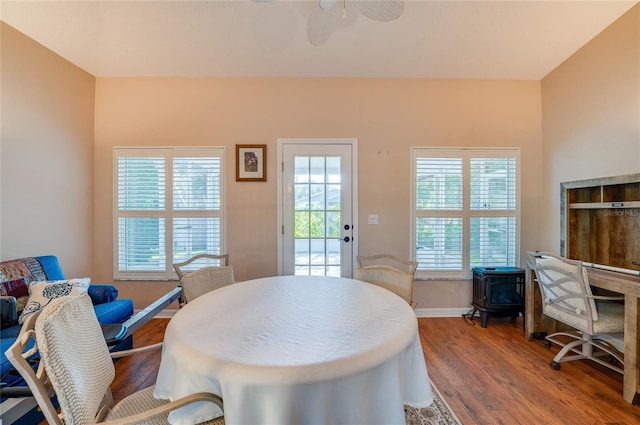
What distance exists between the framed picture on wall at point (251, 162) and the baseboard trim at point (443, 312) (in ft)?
8.20

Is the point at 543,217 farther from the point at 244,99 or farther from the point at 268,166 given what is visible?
the point at 244,99

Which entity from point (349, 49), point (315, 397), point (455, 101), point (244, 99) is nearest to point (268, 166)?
point (244, 99)

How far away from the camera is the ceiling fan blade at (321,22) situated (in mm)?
1747

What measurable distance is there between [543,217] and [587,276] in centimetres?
138

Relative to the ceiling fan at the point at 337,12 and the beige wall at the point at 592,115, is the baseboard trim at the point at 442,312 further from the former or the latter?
the ceiling fan at the point at 337,12

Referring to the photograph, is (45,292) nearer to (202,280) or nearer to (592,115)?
(202,280)

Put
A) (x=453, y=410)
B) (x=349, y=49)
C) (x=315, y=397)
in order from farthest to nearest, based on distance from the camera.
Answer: (x=349, y=49), (x=453, y=410), (x=315, y=397)

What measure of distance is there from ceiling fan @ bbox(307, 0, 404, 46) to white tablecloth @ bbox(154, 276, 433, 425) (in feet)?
5.99

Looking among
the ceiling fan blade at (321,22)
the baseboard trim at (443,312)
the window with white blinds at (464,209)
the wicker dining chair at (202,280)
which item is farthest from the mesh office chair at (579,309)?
the wicker dining chair at (202,280)

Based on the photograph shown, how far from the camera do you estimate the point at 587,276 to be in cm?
192

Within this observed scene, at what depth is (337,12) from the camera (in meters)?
1.75

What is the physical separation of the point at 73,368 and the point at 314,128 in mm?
2783

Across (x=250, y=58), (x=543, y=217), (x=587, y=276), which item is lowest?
(x=587, y=276)

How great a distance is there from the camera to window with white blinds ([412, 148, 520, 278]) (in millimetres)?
3070
